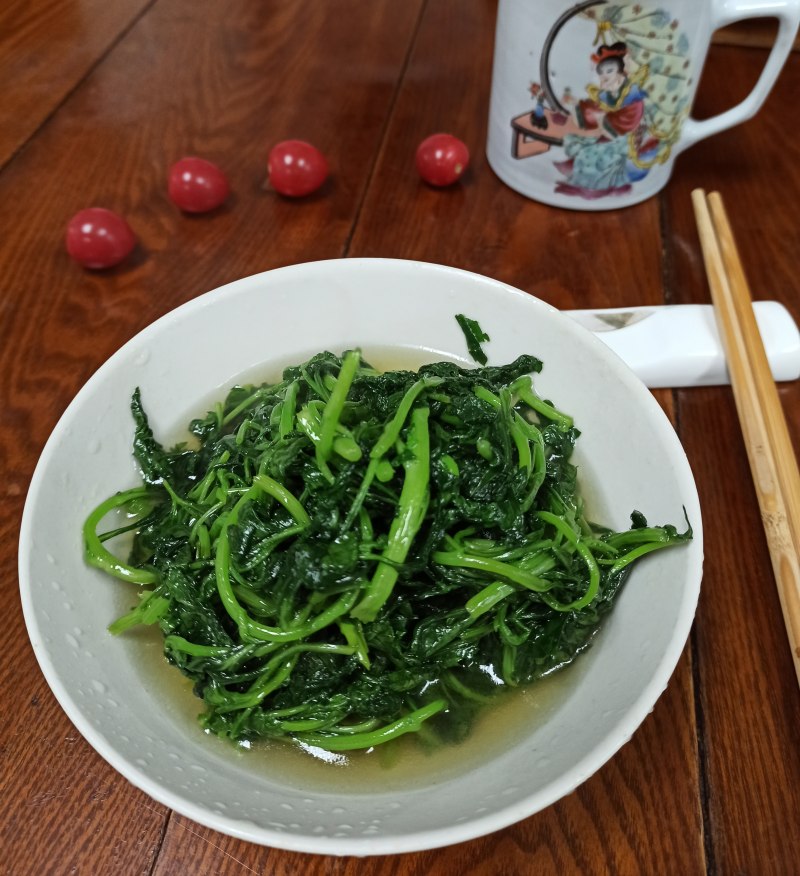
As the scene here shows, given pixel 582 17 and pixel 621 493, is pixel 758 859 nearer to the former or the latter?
pixel 621 493

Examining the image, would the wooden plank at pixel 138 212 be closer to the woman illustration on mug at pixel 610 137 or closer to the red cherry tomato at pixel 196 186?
the red cherry tomato at pixel 196 186

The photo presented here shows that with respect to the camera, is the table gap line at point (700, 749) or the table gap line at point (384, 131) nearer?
the table gap line at point (700, 749)

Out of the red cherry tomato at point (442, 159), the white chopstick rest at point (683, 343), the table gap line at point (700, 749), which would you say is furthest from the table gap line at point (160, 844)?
the red cherry tomato at point (442, 159)

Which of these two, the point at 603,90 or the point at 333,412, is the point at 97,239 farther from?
the point at 603,90

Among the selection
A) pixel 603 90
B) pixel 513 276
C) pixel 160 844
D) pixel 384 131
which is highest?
pixel 603 90

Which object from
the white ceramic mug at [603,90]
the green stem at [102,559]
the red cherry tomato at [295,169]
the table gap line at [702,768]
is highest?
the white ceramic mug at [603,90]

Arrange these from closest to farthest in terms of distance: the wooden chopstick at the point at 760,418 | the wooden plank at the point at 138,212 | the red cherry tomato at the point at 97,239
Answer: the wooden plank at the point at 138,212
the wooden chopstick at the point at 760,418
the red cherry tomato at the point at 97,239

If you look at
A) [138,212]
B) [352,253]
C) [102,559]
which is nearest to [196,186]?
[138,212]
